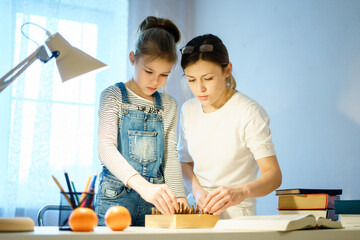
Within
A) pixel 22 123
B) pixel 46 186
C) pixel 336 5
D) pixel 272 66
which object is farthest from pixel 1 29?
pixel 336 5

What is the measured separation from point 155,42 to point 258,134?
485mm

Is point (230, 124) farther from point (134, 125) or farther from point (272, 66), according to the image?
point (272, 66)

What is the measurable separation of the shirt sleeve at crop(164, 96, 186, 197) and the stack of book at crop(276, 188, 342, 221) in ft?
1.25

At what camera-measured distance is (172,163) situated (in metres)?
1.38

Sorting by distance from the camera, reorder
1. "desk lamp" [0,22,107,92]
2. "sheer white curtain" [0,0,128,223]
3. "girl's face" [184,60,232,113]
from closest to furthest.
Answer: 1. "desk lamp" [0,22,107,92]
2. "girl's face" [184,60,232,113]
3. "sheer white curtain" [0,0,128,223]

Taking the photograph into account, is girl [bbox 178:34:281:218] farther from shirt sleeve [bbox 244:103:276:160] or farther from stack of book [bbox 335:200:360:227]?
stack of book [bbox 335:200:360:227]

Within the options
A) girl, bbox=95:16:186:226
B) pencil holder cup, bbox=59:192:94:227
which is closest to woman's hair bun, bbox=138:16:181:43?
girl, bbox=95:16:186:226

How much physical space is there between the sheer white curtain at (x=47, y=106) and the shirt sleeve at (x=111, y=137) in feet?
5.17

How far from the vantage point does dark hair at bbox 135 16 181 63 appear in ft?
4.50

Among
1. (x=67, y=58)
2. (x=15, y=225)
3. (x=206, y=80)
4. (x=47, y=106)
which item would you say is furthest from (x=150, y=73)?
(x=47, y=106)

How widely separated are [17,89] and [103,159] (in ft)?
5.82

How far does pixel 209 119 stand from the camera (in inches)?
60.1

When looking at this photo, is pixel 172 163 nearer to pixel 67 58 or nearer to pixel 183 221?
pixel 183 221

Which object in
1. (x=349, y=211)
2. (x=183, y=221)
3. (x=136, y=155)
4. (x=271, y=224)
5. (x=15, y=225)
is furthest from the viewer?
(x=136, y=155)
